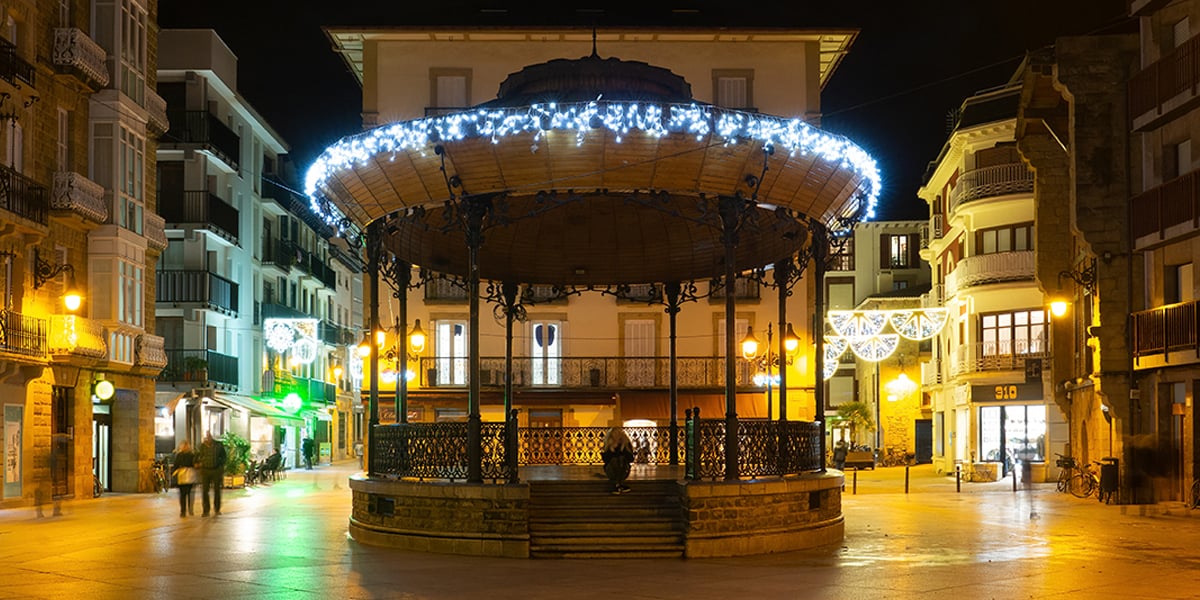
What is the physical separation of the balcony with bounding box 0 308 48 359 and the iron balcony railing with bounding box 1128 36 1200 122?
26330mm

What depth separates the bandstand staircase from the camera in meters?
19.1

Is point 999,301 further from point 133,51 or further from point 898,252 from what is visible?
point 898,252

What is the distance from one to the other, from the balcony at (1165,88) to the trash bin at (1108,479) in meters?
7.95

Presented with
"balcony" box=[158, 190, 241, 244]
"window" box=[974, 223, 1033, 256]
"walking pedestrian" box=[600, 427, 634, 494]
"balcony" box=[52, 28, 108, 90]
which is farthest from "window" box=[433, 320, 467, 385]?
"walking pedestrian" box=[600, 427, 634, 494]

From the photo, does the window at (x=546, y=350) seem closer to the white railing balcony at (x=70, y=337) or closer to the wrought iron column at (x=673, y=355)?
the white railing balcony at (x=70, y=337)

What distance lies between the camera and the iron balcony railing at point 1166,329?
3056cm

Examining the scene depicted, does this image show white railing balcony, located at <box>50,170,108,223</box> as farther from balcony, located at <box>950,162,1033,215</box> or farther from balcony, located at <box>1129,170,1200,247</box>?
balcony, located at <box>950,162,1033,215</box>

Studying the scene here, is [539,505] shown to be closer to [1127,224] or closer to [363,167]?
[363,167]

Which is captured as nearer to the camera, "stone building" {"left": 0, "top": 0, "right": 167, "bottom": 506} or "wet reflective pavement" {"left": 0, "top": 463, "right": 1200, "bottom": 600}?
"wet reflective pavement" {"left": 0, "top": 463, "right": 1200, "bottom": 600}

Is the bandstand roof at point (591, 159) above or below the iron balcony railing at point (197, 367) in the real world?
above

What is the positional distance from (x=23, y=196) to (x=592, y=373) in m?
26.1

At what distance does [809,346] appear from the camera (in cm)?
5519

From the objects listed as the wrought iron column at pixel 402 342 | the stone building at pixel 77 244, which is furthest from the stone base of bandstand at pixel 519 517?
the stone building at pixel 77 244

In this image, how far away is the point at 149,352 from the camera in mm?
41031
